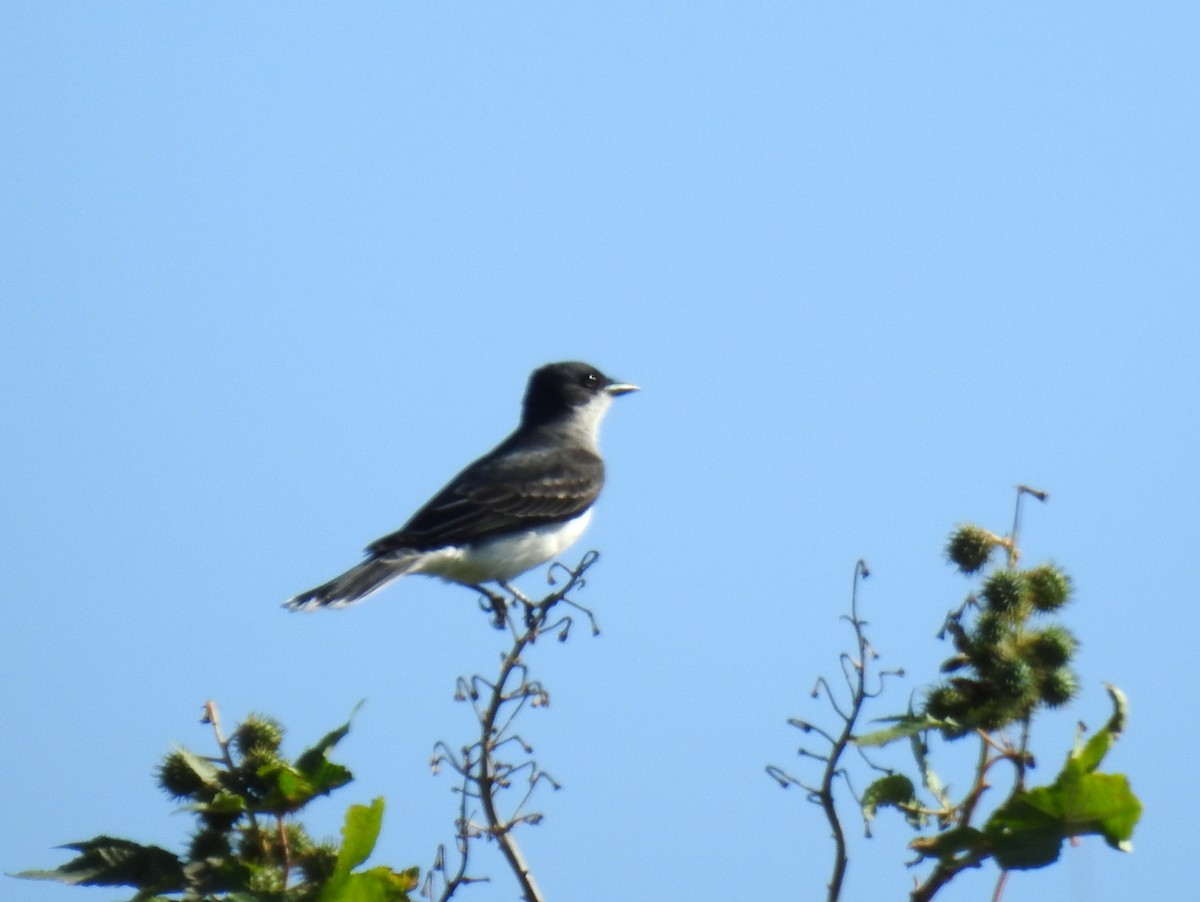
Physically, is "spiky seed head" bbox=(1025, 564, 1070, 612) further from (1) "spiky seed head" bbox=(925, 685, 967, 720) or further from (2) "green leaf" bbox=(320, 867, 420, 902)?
(2) "green leaf" bbox=(320, 867, 420, 902)

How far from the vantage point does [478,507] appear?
35.4 feet

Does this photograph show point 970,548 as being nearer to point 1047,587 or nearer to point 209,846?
point 1047,587

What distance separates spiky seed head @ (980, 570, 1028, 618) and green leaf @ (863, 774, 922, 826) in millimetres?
516

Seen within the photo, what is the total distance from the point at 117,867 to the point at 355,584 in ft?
18.6

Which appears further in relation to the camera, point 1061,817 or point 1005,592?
point 1005,592

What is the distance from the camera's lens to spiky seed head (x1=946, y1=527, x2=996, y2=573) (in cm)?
424

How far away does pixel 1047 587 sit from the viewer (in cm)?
411

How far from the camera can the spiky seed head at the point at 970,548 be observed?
13.9 ft

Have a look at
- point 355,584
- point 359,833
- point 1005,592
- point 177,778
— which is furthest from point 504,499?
point 359,833

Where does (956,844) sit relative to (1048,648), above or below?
below

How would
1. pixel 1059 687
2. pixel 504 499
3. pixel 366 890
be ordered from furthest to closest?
pixel 504 499 → pixel 1059 687 → pixel 366 890

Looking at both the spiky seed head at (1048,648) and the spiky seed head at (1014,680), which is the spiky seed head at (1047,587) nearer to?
the spiky seed head at (1048,648)

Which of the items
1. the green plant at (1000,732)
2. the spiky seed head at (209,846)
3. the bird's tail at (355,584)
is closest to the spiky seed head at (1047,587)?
the green plant at (1000,732)

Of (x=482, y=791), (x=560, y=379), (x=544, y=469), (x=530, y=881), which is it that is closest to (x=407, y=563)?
(x=544, y=469)
